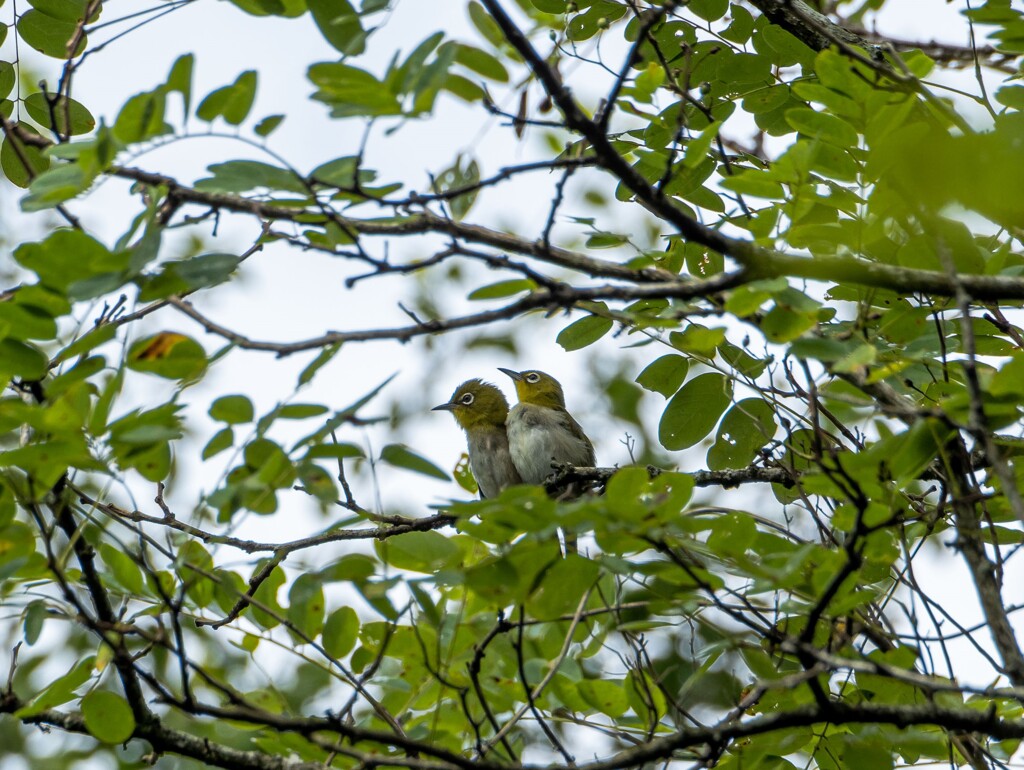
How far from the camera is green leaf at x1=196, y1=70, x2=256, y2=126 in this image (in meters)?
2.71

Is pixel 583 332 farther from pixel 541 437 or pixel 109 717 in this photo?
pixel 541 437

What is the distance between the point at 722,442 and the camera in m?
4.90

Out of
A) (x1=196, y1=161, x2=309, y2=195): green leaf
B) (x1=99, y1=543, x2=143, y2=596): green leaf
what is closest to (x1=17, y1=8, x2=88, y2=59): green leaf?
(x1=196, y1=161, x2=309, y2=195): green leaf

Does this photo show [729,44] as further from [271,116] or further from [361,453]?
[361,453]

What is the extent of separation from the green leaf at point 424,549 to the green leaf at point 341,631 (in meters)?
0.38

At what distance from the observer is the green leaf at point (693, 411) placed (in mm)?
4676

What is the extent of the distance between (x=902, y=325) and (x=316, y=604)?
2129mm

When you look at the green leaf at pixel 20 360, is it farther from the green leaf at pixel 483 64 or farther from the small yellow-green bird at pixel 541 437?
the small yellow-green bird at pixel 541 437

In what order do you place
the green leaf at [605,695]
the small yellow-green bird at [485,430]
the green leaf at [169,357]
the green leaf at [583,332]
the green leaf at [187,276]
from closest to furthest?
the green leaf at [187,276], the green leaf at [169,357], the green leaf at [605,695], the green leaf at [583,332], the small yellow-green bird at [485,430]

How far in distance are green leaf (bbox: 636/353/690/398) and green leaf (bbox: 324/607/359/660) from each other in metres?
1.87

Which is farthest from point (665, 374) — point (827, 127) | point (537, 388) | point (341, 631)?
point (537, 388)

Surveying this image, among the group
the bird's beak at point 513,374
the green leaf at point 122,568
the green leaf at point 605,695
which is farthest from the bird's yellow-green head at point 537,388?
the green leaf at point 122,568

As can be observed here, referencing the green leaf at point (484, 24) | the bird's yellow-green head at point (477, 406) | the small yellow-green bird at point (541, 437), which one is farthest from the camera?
the bird's yellow-green head at point (477, 406)

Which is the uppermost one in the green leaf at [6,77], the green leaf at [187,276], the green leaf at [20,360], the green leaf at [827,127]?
the green leaf at [6,77]
